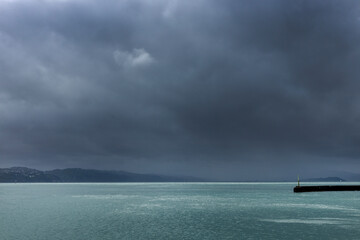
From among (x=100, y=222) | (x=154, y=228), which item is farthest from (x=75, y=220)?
(x=154, y=228)

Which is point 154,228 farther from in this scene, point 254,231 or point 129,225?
point 254,231

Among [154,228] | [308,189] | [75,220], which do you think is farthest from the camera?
[308,189]

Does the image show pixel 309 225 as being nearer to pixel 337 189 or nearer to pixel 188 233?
pixel 188 233

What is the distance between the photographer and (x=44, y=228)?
4938 centimetres

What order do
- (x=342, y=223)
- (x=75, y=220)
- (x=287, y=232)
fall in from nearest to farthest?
(x=287, y=232) < (x=342, y=223) < (x=75, y=220)

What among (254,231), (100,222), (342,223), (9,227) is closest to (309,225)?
(342,223)

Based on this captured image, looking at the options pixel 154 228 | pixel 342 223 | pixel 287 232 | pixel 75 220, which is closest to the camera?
pixel 287 232

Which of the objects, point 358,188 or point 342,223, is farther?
point 358,188

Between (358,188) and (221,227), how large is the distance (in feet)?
521

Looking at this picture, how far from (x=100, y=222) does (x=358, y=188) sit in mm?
165840

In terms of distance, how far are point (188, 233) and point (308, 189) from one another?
14278cm

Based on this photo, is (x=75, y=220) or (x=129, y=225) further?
(x=75, y=220)

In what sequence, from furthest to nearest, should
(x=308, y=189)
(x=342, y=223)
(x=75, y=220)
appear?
(x=308, y=189) → (x=75, y=220) → (x=342, y=223)

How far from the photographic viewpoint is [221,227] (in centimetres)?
5025
